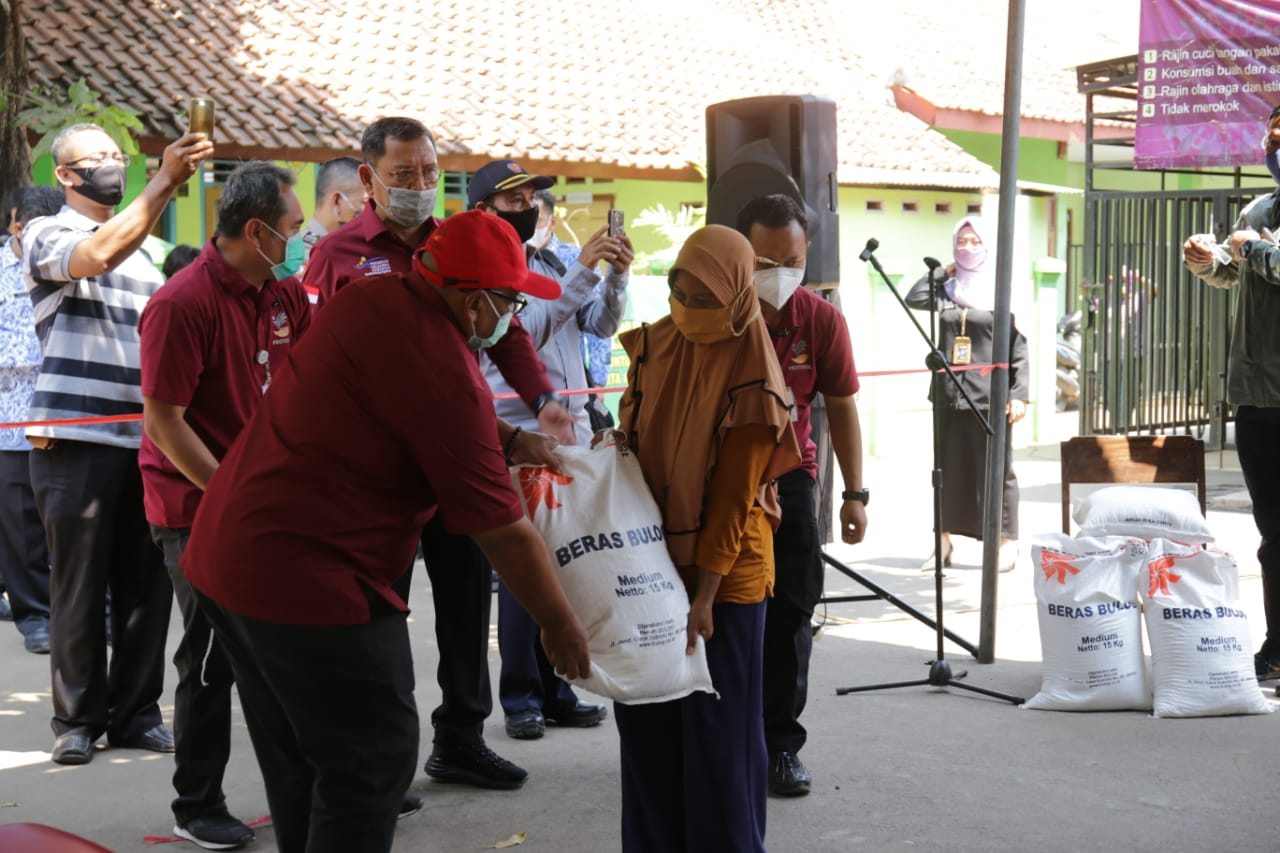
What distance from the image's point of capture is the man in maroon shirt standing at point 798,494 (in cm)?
501

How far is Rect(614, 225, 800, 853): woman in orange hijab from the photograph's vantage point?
12.4 ft

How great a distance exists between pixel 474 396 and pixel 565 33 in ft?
59.5

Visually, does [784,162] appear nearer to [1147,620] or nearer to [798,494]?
[798,494]

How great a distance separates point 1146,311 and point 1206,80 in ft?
12.2

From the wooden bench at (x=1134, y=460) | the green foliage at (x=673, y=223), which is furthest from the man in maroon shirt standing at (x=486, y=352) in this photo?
the green foliage at (x=673, y=223)

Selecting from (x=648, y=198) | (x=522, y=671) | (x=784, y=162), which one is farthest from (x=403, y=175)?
(x=648, y=198)

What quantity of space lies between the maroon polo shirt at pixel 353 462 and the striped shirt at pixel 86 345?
101 inches

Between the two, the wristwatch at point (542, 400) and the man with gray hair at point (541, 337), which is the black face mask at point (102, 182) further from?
the wristwatch at point (542, 400)

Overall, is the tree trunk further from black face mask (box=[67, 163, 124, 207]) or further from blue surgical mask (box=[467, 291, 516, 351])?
blue surgical mask (box=[467, 291, 516, 351])

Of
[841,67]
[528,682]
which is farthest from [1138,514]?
[841,67]

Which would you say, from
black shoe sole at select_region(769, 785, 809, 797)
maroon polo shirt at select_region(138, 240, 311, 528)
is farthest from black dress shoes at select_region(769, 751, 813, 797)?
maroon polo shirt at select_region(138, 240, 311, 528)

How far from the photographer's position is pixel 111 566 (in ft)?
18.7

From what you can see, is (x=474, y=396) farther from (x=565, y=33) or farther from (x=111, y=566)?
(x=565, y=33)

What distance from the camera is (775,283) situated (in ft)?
16.1
